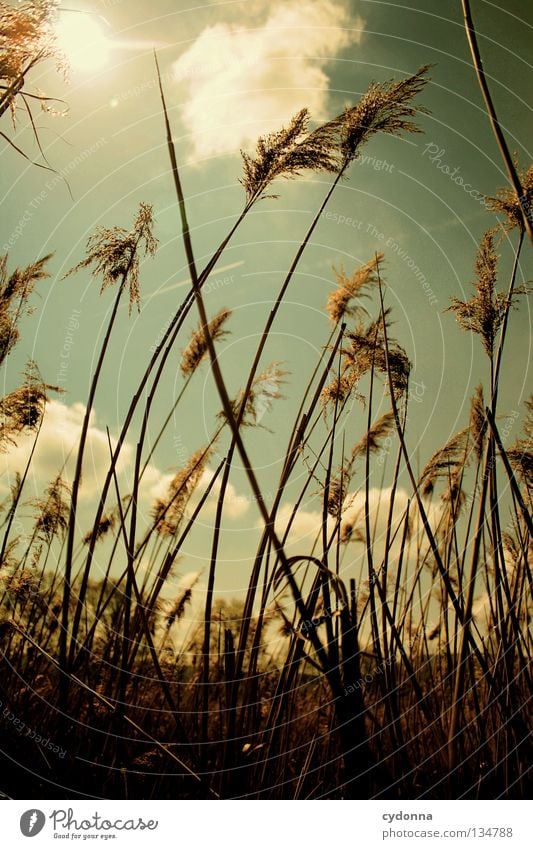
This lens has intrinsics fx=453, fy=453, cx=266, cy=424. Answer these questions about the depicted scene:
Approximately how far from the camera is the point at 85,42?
2.49 meters

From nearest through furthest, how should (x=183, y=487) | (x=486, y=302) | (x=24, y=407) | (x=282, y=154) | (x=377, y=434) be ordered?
(x=282, y=154)
(x=486, y=302)
(x=24, y=407)
(x=183, y=487)
(x=377, y=434)

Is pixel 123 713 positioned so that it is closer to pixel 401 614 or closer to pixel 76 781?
pixel 76 781

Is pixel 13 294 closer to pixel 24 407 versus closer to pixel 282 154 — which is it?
pixel 24 407

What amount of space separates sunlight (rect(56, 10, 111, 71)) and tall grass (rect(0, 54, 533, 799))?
0.59 m

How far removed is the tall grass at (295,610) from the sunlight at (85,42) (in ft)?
1.94

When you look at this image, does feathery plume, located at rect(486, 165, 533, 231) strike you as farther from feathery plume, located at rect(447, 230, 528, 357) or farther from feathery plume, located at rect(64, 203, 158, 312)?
feathery plume, located at rect(64, 203, 158, 312)

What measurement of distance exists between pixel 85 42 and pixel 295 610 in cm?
322

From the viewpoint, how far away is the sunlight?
85.6 inches

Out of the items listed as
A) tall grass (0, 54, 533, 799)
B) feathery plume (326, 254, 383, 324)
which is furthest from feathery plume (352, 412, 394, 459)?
feathery plume (326, 254, 383, 324)

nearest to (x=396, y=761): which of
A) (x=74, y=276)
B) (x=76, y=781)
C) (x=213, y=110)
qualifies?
(x=76, y=781)

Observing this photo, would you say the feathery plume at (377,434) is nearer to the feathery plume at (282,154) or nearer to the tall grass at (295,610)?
the tall grass at (295,610)

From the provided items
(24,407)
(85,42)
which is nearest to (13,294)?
(24,407)

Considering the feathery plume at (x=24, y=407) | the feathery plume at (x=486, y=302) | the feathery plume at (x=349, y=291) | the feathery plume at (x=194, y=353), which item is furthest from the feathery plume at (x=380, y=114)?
the feathery plume at (x=24, y=407)

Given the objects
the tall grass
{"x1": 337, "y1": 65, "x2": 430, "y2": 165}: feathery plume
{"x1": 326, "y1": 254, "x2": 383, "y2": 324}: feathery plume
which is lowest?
the tall grass
